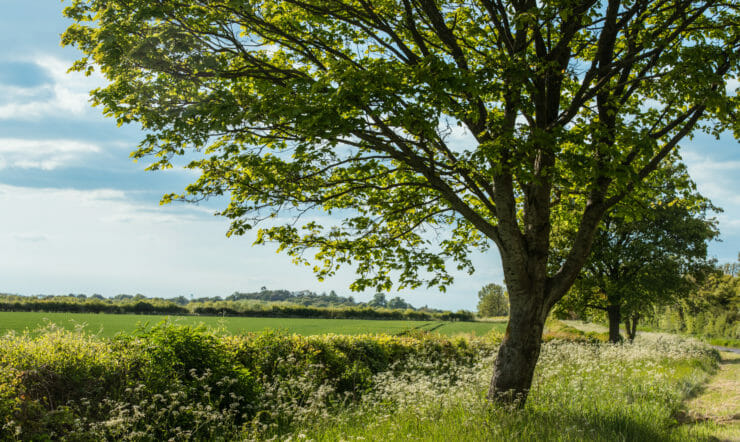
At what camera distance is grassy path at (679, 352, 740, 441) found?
882cm

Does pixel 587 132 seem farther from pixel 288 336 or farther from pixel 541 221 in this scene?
pixel 288 336

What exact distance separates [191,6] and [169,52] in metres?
1.14

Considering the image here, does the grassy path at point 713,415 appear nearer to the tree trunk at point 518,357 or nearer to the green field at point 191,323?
the tree trunk at point 518,357

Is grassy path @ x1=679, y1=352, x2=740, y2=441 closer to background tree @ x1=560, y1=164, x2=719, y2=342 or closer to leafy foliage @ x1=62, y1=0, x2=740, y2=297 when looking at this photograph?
leafy foliage @ x1=62, y1=0, x2=740, y2=297

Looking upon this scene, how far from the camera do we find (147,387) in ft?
25.3

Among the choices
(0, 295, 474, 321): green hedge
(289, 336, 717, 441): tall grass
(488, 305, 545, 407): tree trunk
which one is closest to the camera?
(289, 336, 717, 441): tall grass

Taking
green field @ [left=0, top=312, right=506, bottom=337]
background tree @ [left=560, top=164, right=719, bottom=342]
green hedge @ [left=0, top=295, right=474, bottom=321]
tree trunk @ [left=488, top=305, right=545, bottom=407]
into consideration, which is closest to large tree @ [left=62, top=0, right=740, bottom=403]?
tree trunk @ [left=488, top=305, right=545, bottom=407]

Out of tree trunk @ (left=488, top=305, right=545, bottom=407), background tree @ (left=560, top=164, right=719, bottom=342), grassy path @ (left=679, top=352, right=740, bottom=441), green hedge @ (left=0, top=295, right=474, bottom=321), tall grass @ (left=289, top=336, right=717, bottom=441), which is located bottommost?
green hedge @ (left=0, top=295, right=474, bottom=321)

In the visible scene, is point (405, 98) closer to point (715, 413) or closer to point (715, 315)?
point (715, 413)

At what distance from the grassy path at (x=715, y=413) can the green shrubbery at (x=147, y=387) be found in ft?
24.2

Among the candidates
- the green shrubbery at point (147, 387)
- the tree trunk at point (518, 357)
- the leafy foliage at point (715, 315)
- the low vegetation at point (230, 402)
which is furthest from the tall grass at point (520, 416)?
the leafy foliage at point (715, 315)

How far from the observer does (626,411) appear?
8.94 m

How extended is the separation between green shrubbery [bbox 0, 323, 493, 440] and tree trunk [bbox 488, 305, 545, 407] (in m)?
3.20

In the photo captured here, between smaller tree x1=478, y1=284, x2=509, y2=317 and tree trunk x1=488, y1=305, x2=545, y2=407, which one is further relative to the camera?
smaller tree x1=478, y1=284, x2=509, y2=317
